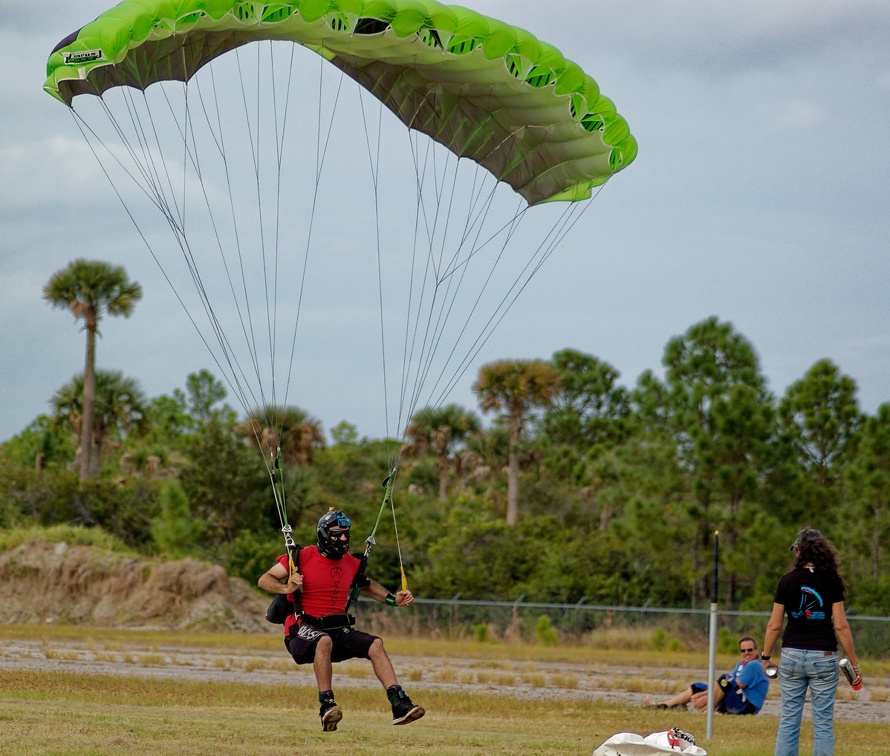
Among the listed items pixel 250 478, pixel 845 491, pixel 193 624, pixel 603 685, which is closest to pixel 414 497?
pixel 250 478

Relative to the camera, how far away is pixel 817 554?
30.8 ft

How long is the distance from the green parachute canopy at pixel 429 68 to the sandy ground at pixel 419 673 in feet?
25.4

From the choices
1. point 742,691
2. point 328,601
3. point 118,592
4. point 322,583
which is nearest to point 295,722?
point 328,601

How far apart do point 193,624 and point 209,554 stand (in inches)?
332

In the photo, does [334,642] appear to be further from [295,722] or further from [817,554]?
[817,554]

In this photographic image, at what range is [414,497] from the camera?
51.5 metres

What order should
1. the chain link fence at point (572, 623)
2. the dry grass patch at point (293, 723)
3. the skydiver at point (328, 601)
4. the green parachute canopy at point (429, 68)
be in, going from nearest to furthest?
the skydiver at point (328, 601) < the dry grass patch at point (293, 723) < the green parachute canopy at point (429, 68) < the chain link fence at point (572, 623)

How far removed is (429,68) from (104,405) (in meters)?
43.8

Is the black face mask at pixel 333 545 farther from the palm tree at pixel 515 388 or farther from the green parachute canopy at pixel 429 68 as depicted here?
the palm tree at pixel 515 388

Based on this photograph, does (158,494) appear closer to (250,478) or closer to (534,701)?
(250,478)

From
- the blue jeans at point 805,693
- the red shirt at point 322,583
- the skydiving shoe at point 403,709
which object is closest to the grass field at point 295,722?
the skydiving shoe at point 403,709

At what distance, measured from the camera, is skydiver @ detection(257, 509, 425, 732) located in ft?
35.4

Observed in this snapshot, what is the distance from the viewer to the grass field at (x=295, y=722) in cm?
1107

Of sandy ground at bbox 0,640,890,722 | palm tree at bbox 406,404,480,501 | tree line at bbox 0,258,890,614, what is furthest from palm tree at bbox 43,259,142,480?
sandy ground at bbox 0,640,890,722
